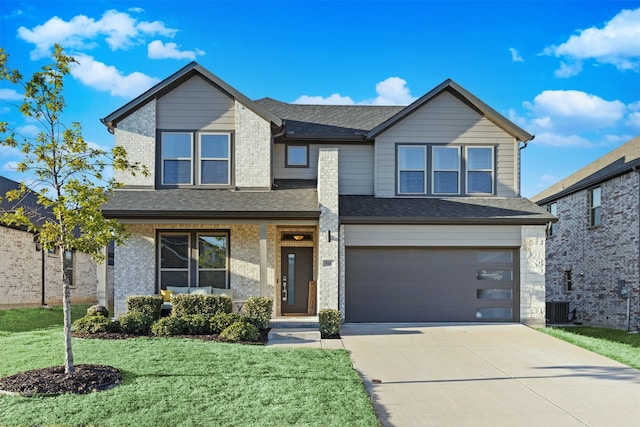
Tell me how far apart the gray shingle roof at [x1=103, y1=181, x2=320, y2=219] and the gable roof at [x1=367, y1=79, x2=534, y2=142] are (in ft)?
9.84

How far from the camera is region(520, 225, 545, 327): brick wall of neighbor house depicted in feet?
A: 49.0

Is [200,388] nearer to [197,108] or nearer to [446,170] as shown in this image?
[197,108]

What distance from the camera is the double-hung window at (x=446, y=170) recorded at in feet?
53.0

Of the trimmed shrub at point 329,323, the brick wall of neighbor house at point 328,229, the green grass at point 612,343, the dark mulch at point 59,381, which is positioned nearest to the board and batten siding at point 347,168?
the brick wall of neighbor house at point 328,229

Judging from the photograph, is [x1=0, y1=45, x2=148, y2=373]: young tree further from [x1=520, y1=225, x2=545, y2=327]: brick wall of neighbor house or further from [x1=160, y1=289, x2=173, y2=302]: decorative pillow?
[x1=520, y1=225, x2=545, y2=327]: brick wall of neighbor house

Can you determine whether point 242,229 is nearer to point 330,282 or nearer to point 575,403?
point 330,282

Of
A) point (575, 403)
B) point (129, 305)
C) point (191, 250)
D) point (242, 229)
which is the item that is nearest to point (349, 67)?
point (242, 229)

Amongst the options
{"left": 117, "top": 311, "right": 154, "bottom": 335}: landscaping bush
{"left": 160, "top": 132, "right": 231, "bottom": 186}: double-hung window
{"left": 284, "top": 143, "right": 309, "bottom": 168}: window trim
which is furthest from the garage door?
{"left": 117, "top": 311, "right": 154, "bottom": 335}: landscaping bush

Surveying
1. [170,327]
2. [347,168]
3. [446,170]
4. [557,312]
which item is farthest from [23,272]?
[557,312]

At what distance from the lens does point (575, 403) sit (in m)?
7.57

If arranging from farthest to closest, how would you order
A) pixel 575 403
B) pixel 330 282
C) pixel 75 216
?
1. pixel 330 282
2. pixel 75 216
3. pixel 575 403

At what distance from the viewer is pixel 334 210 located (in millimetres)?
14305

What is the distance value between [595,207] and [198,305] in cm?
1404

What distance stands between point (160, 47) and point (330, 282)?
8.33m
